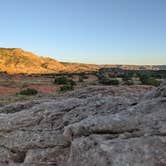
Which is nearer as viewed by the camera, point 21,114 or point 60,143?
point 60,143

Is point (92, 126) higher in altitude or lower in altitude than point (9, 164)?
higher

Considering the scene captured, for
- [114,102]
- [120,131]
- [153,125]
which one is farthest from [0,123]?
[153,125]

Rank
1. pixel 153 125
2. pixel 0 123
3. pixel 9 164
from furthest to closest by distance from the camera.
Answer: pixel 0 123
pixel 9 164
pixel 153 125

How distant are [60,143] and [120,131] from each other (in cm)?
167

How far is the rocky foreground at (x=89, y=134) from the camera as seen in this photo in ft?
21.1

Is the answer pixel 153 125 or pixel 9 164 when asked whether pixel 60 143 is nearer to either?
pixel 9 164

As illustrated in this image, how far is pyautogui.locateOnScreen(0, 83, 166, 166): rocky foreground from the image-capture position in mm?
6438

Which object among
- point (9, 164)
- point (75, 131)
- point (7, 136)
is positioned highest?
A: point (75, 131)

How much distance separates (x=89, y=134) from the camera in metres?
7.36

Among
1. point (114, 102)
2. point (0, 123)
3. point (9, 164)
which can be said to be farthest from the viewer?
point (0, 123)

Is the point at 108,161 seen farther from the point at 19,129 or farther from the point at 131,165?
the point at 19,129

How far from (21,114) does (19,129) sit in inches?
29.7

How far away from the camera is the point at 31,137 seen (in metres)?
8.66

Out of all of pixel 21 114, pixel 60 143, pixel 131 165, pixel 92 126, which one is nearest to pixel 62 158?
pixel 60 143
